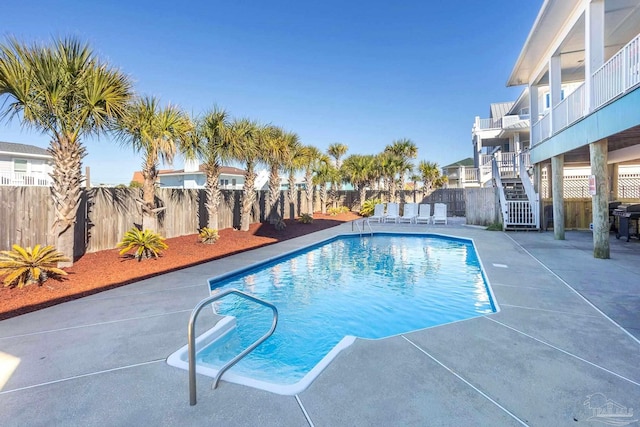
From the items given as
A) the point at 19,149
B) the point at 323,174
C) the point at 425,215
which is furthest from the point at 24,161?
the point at 425,215

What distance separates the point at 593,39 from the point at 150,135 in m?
11.0

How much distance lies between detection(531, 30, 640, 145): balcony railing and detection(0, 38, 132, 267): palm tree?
1013 cm

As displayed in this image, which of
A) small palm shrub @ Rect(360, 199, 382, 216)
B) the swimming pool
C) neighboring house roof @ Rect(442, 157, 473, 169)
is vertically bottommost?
the swimming pool

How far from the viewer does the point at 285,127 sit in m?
15.0

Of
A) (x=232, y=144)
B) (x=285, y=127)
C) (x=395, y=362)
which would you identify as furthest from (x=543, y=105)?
Answer: (x=395, y=362)

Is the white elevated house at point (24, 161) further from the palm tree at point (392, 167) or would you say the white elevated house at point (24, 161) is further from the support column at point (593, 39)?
the support column at point (593, 39)

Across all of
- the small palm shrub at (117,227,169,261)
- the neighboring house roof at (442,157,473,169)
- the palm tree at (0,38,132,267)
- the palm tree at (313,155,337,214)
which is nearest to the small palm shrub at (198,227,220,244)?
the small palm shrub at (117,227,169,261)

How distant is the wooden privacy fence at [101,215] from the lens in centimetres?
677

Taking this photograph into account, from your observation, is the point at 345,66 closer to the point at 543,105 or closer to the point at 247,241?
the point at 543,105

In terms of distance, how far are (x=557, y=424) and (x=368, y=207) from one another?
2137cm

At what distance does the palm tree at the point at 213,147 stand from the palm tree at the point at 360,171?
14.3m

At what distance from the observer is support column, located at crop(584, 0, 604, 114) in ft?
23.7

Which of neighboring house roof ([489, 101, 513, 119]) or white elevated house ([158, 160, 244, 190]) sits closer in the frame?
neighboring house roof ([489, 101, 513, 119])

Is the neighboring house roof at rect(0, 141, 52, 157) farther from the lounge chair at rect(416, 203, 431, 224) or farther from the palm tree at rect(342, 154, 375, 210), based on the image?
the lounge chair at rect(416, 203, 431, 224)
